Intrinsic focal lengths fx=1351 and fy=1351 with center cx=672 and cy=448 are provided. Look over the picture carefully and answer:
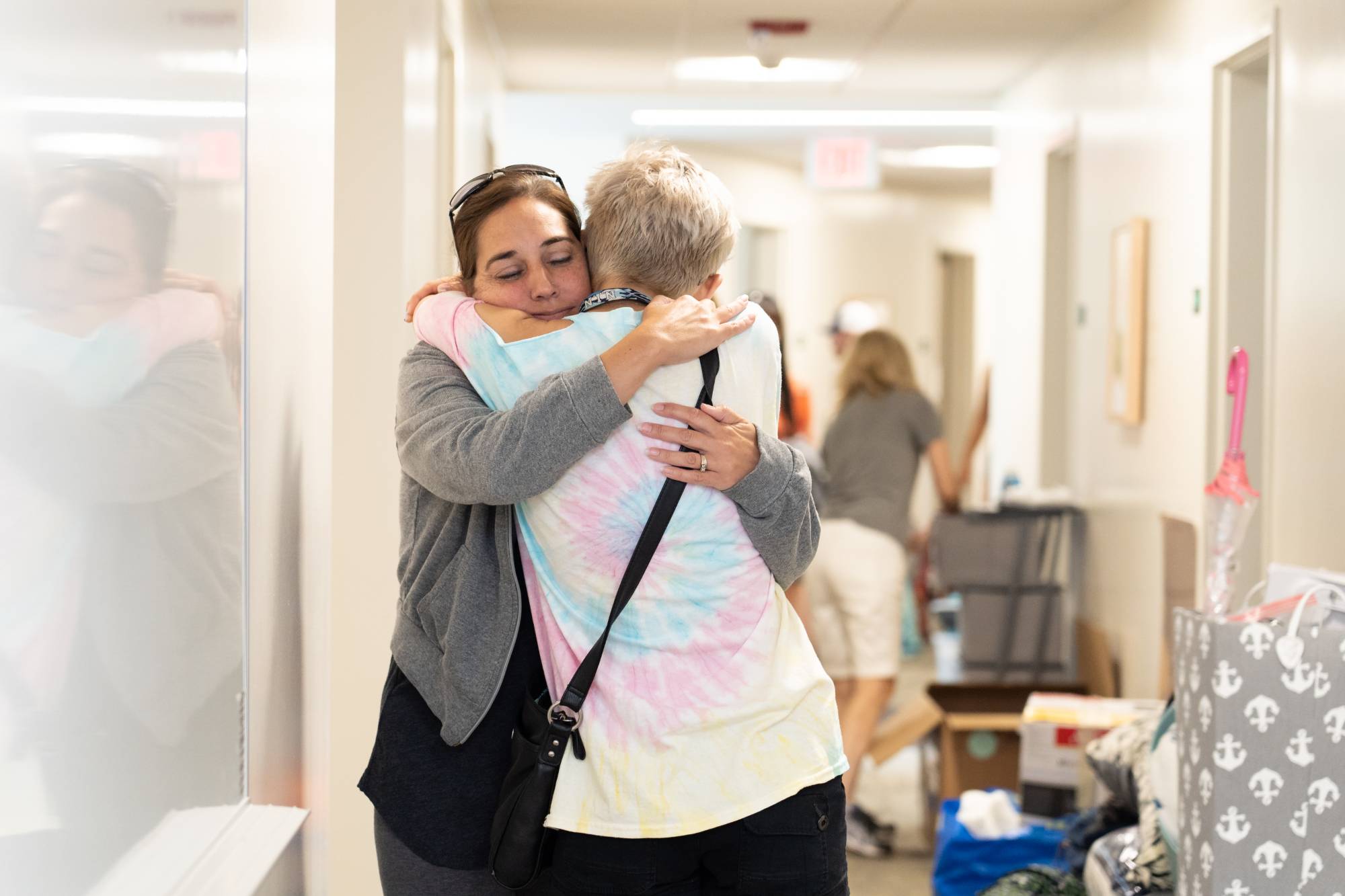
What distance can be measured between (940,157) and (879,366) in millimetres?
5113

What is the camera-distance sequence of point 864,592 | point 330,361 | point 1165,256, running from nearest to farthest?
point 330,361 → point 1165,256 → point 864,592

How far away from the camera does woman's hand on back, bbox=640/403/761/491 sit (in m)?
1.37

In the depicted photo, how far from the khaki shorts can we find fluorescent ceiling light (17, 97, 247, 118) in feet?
11.1

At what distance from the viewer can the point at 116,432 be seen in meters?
1.17

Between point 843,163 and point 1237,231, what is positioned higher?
point 843,163

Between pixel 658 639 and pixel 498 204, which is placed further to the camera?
pixel 498 204

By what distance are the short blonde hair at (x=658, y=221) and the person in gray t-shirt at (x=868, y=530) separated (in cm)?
334

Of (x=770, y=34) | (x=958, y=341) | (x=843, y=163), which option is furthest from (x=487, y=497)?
(x=958, y=341)

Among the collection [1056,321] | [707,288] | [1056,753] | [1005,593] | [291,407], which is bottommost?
[1056,753]

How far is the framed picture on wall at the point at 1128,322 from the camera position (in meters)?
4.80

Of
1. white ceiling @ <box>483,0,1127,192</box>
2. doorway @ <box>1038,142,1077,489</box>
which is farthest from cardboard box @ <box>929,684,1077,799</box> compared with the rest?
white ceiling @ <box>483,0,1127,192</box>

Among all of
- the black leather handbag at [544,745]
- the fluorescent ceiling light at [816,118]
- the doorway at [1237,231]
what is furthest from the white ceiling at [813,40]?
the black leather handbag at [544,745]

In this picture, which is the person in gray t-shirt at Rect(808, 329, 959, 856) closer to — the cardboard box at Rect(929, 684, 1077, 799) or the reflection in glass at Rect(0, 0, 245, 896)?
the cardboard box at Rect(929, 684, 1077, 799)

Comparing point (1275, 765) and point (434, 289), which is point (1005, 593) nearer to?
point (1275, 765)
